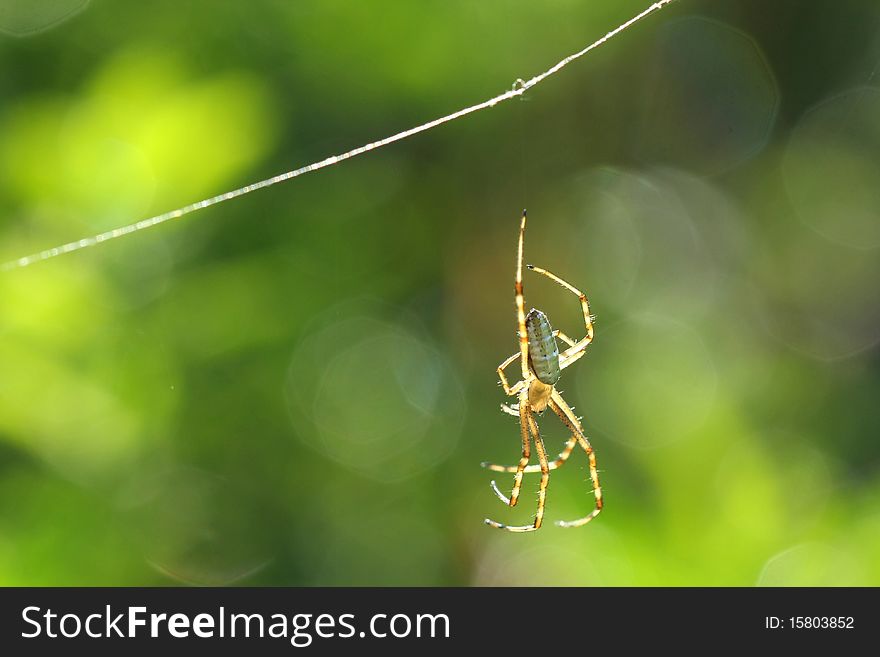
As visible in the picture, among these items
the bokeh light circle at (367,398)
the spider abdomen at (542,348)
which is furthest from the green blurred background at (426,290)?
the spider abdomen at (542,348)

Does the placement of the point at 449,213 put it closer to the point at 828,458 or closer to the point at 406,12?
the point at 406,12

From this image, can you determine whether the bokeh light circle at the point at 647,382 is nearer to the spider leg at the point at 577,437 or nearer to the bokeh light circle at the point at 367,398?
the spider leg at the point at 577,437

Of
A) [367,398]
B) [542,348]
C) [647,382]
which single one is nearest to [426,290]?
[367,398]

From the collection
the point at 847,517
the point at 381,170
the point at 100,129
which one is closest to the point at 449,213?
the point at 381,170

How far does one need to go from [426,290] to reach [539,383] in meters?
0.50

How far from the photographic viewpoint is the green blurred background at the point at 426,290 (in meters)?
1.04

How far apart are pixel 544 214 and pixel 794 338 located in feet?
1.88

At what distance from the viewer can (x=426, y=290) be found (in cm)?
155

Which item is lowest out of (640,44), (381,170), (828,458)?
(828,458)

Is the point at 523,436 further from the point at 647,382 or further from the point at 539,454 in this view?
the point at 647,382

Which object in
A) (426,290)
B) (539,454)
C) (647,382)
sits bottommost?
(539,454)

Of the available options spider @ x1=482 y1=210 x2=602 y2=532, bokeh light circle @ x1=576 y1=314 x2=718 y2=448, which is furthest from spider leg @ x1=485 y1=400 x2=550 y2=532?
bokeh light circle @ x1=576 y1=314 x2=718 y2=448

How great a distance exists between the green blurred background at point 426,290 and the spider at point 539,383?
47 millimetres

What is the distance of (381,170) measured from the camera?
143 centimetres
